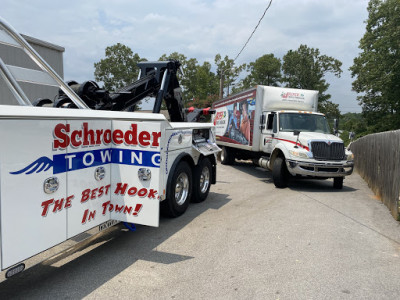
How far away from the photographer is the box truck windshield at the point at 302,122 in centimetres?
998

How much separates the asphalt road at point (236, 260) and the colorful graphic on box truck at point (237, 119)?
534 cm

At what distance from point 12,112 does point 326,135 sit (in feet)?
28.7

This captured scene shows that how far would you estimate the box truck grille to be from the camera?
28.9ft

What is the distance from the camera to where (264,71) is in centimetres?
5212

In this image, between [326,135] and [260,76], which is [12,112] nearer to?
[326,135]

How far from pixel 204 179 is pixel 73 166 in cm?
417

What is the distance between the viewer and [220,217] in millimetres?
6113

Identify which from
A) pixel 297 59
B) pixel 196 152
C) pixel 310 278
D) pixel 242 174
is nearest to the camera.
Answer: pixel 310 278

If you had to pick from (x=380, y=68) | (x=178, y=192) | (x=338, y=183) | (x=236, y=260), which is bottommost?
(x=236, y=260)

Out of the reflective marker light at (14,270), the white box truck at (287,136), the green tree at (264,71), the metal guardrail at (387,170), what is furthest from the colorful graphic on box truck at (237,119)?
the green tree at (264,71)

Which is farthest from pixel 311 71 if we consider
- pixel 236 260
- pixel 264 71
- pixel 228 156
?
pixel 236 260

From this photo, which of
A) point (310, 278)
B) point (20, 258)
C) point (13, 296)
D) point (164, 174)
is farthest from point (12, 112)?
point (310, 278)

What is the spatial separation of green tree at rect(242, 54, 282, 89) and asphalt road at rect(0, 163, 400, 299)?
47191 mm

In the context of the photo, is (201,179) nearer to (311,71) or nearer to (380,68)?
(380,68)
